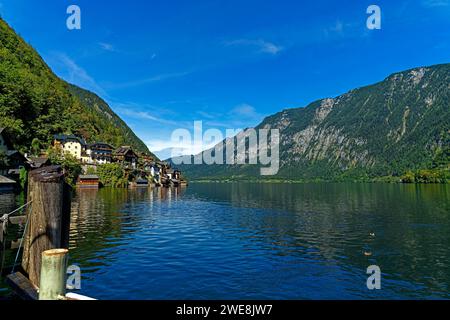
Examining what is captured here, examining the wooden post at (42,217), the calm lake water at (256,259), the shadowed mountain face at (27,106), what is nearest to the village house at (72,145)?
the shadowed mountain face at (27,106)

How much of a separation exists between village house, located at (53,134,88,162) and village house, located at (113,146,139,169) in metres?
16.1

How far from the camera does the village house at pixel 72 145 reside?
14512cm

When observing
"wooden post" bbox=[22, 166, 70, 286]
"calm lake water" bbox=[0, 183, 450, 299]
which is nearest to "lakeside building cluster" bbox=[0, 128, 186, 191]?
"calm lake water" bbox=[0, 183, 450, 299]

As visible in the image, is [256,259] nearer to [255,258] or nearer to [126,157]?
[255,258]

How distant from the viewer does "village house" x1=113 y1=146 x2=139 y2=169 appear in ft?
547

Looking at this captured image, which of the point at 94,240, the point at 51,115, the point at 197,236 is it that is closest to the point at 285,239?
the point at 197,236

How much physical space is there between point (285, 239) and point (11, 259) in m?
27.5

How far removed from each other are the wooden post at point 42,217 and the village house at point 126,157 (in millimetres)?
156020

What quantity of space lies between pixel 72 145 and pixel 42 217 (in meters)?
154

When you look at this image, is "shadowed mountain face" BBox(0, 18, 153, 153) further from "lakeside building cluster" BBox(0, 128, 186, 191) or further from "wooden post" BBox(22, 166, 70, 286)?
"wooden post" BBox(22, 166, 70, 286)

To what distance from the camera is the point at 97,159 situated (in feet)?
533

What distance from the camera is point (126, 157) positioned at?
561 feet

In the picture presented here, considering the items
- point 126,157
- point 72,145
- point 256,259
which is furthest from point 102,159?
point 256,259
